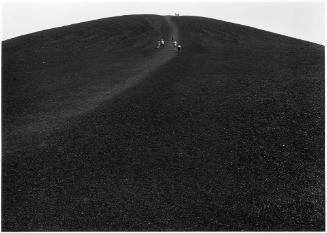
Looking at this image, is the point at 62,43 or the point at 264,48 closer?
the point at 264,48

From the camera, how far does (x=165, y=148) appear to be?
19.1 meters

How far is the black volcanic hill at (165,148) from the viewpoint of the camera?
13.8m

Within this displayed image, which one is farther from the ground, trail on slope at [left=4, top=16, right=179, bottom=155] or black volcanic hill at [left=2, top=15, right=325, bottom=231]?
black volcanic hill at [left=2, top=15, right=325, bottom=231]

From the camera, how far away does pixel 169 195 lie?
1498cm

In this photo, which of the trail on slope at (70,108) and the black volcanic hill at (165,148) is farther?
the trail on slope at (70,108)

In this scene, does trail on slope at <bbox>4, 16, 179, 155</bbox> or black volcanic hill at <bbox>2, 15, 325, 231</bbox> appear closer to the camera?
black volcanic hill at <bbox>2, 15, 325, 231</bbox>

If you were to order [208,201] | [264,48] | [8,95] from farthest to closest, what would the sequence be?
[264,48] < [8,95] < [208,201]

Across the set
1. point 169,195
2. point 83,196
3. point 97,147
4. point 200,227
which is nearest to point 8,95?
point 97,147

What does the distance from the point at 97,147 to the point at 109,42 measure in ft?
138

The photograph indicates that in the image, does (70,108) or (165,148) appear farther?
(70,108)

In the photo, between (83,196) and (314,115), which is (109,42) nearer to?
(314,115)

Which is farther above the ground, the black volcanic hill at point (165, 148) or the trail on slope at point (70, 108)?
the black volcanic hill at point (165, 148)

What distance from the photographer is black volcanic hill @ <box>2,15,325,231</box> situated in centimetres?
1385

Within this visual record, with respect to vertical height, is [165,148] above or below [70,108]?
above
